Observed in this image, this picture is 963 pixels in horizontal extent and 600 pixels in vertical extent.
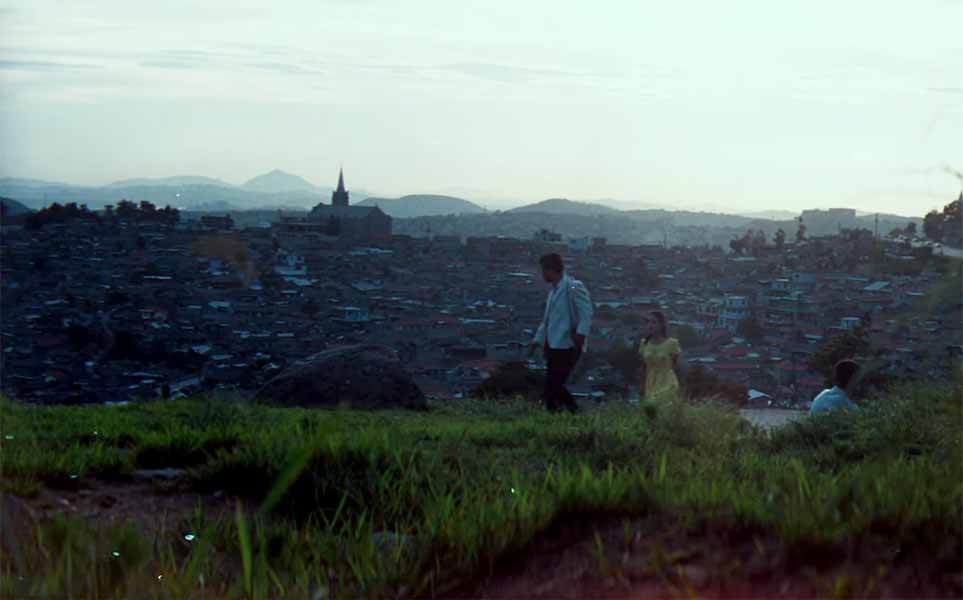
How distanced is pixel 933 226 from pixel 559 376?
138 inches

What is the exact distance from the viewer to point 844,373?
7926 mm

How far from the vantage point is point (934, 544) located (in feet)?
9.49

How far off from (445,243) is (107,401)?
11.1m

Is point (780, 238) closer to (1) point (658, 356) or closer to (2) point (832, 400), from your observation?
(1) point (658, 356)

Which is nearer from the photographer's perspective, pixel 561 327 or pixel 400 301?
pixel 561 327

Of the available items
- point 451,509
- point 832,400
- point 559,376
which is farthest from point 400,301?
point 451,509

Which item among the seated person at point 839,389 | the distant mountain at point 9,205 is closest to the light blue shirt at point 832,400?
the seated person at point 839,389

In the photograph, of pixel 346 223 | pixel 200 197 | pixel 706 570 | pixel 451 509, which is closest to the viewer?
pixel 706 570

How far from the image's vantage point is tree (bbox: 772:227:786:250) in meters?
19.0

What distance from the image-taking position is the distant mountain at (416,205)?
2227cm

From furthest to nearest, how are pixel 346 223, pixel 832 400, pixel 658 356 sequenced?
1. pixel 346 223
2. pixel 658 356
3. pixel 832 400

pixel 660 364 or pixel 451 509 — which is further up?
pixel 451 509

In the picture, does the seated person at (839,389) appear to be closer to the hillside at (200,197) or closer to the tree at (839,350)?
the tree at (839,350)

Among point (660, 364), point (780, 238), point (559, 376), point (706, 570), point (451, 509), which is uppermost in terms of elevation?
point (780, 238)
